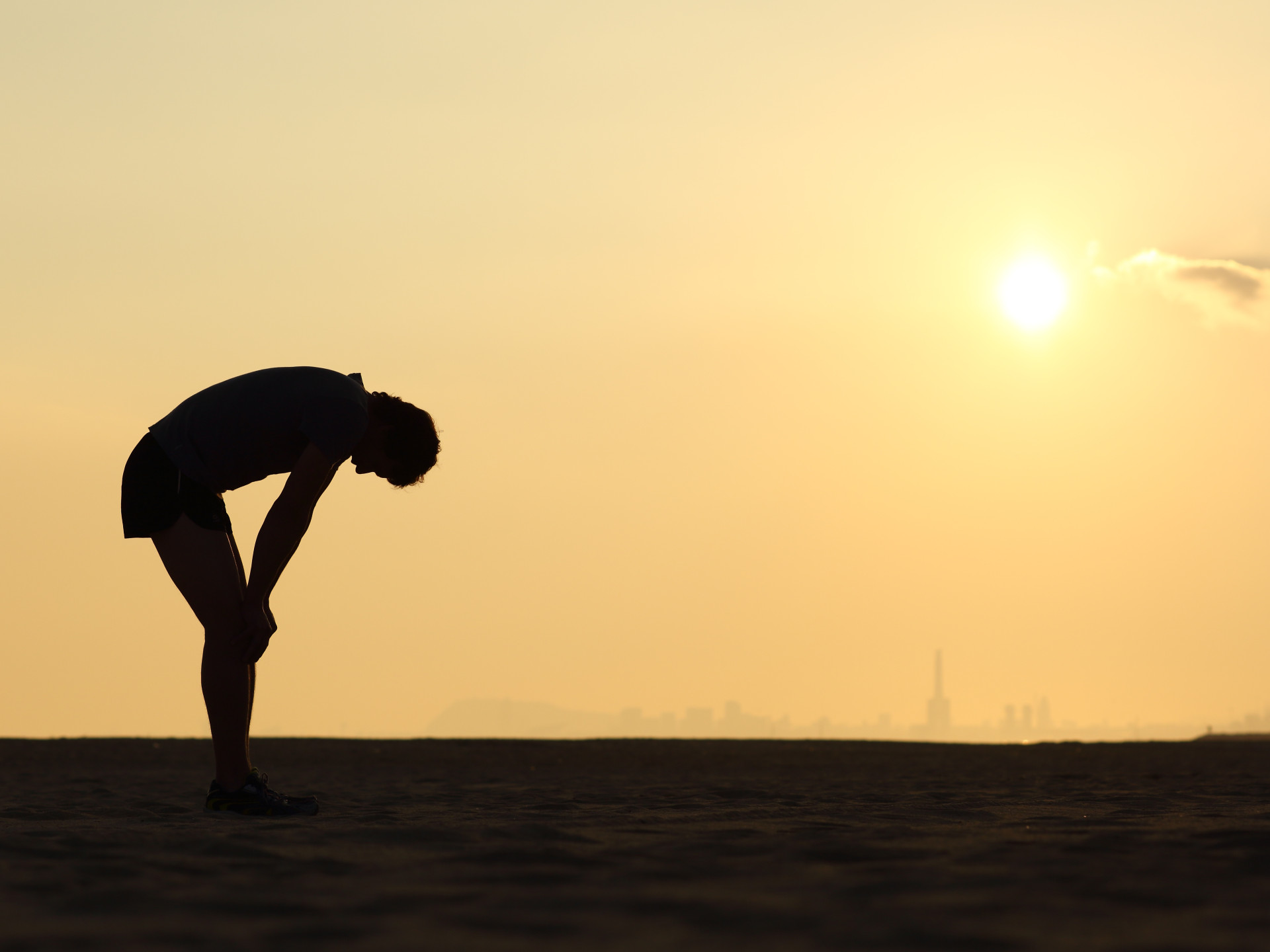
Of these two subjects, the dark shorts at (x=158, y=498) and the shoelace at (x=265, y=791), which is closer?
the shoelace at (x=265, y=791)

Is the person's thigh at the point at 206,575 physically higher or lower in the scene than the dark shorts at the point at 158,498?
lower

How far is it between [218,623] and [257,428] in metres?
0.64

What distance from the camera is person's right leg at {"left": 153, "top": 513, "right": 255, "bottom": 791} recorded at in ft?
13.9

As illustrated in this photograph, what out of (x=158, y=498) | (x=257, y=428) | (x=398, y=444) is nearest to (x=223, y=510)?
(x=158, y=498)

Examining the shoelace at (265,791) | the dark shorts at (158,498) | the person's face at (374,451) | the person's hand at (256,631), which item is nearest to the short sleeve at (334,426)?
A: the person's face at (374,451)

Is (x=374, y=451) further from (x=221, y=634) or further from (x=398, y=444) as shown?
(x=221, y=634)

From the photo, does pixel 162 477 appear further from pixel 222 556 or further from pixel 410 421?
pixel 410 421

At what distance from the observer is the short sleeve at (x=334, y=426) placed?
425 cm

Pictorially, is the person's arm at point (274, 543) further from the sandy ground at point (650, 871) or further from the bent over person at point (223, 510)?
the sandy ground at point (650, 871)

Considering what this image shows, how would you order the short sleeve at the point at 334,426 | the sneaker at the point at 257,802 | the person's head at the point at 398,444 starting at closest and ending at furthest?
1. the sneaker at the point at 257,802
2. the short sleeve at the point at 334,426
3. the person's head at the point at 398,444

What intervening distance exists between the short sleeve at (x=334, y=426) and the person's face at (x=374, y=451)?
0.12m

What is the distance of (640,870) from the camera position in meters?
2.74

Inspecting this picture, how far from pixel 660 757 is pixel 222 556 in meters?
9.55

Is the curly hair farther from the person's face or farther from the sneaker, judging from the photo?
the sneaker
